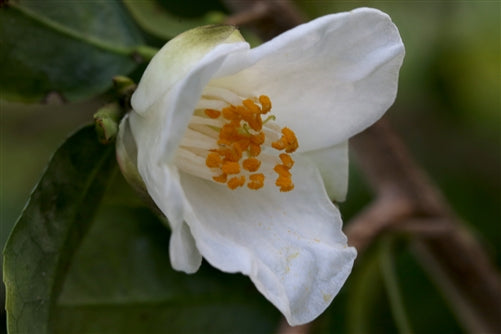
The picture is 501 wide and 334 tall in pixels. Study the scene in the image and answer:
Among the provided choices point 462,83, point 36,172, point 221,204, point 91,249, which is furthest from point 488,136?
point 221,204

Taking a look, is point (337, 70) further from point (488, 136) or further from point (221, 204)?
point (488, 136)

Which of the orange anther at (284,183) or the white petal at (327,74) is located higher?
the white petal at (327,74)

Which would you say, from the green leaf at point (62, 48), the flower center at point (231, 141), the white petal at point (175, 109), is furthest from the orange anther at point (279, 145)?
the green leaf at point (62, 48)

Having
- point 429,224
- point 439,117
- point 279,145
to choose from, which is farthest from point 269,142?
point 439,117

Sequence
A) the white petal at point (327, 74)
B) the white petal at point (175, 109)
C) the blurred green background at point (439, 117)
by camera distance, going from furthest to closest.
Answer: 1. the blurred green background at point (439, 117)
2. the white petal at point (327, 74)
3. the white petal at point (175, 109)

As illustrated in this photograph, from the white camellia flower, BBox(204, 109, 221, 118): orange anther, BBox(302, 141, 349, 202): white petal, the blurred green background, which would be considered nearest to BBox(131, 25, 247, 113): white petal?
the white camellia flower

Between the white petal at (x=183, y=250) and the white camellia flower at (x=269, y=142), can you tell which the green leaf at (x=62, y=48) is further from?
the white petal at (x=183, y=250)

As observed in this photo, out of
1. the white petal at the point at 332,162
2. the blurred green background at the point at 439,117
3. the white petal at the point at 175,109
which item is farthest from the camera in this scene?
the blurred green background at the point at 439,117

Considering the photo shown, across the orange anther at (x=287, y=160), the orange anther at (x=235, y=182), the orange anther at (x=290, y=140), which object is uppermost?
the orange anther at (x=290, y=140)
